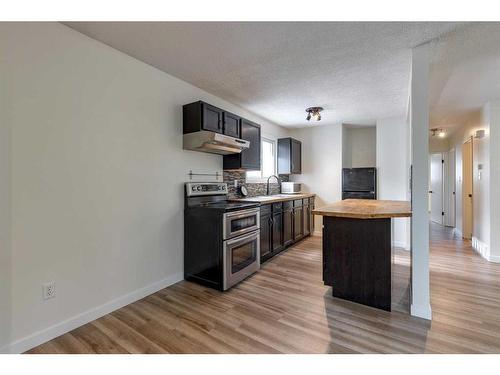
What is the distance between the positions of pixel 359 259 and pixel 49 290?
2.57 m

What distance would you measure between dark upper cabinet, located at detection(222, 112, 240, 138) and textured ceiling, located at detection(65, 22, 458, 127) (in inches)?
14.2

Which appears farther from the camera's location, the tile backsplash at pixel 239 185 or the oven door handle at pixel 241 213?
the tile backsplash at pixel 239 185

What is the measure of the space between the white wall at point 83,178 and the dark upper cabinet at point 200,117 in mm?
143

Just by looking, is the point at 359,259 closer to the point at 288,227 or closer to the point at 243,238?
the point at 243,238

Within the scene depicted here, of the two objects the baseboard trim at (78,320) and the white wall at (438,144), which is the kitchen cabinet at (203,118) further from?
the white wall at (438,144)

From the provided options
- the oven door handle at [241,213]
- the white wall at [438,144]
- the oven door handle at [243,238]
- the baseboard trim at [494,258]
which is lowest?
the baseboard trim at [494,258]

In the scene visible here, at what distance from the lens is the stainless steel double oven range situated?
2594 mm

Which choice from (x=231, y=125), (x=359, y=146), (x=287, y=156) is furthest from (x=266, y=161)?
(x=359, y=146)

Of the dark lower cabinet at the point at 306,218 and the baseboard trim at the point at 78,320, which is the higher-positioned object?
the dark lower cabinet at the point at 306,218

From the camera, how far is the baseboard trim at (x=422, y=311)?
79.8 inches

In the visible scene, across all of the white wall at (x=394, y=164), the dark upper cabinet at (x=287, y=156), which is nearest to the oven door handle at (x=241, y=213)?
the dark upper cabinet at (x=287, y=156)

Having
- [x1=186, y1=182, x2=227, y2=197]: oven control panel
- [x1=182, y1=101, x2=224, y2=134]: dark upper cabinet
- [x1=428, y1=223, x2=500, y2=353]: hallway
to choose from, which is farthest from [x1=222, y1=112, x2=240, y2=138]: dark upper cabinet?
[x1=428, y1=223, x2=500, y2=353]: hallway
